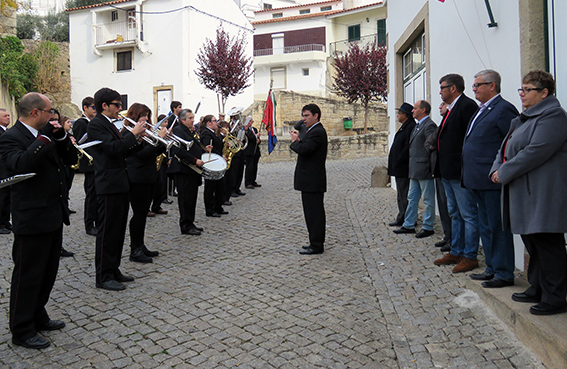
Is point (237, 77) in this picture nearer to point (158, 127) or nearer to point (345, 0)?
point (345, 0)

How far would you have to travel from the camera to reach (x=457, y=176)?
5.63 metres

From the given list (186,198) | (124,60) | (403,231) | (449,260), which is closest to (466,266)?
(449,260)

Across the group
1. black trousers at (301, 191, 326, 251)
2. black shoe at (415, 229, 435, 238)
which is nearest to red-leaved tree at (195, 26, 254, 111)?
black trousers at (301, 191, 326, 251)

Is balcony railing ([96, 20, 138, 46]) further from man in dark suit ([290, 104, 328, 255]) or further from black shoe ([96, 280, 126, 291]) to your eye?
black shoe ([96, 280, 126, 291])

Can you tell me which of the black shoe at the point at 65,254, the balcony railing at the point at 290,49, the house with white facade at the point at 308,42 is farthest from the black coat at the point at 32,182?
the balcony railing at the point at 290,49

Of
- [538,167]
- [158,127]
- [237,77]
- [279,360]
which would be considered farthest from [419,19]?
[237,77]

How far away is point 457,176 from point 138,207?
12.4 feet

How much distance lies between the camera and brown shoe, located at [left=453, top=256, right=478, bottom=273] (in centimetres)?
556

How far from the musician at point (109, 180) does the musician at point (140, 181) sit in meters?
0.80

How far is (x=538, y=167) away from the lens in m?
3.92

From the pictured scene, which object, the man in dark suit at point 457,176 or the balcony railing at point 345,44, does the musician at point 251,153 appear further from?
the balcony railing at point 345,44

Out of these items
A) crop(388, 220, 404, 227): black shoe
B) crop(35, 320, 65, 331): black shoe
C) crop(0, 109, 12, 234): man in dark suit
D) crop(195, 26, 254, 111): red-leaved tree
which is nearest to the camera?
crop(35, 320, 65, 331): black shoe

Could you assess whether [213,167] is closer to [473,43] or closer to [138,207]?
[138,207]

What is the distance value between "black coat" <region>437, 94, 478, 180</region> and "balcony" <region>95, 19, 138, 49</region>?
1145 inches
